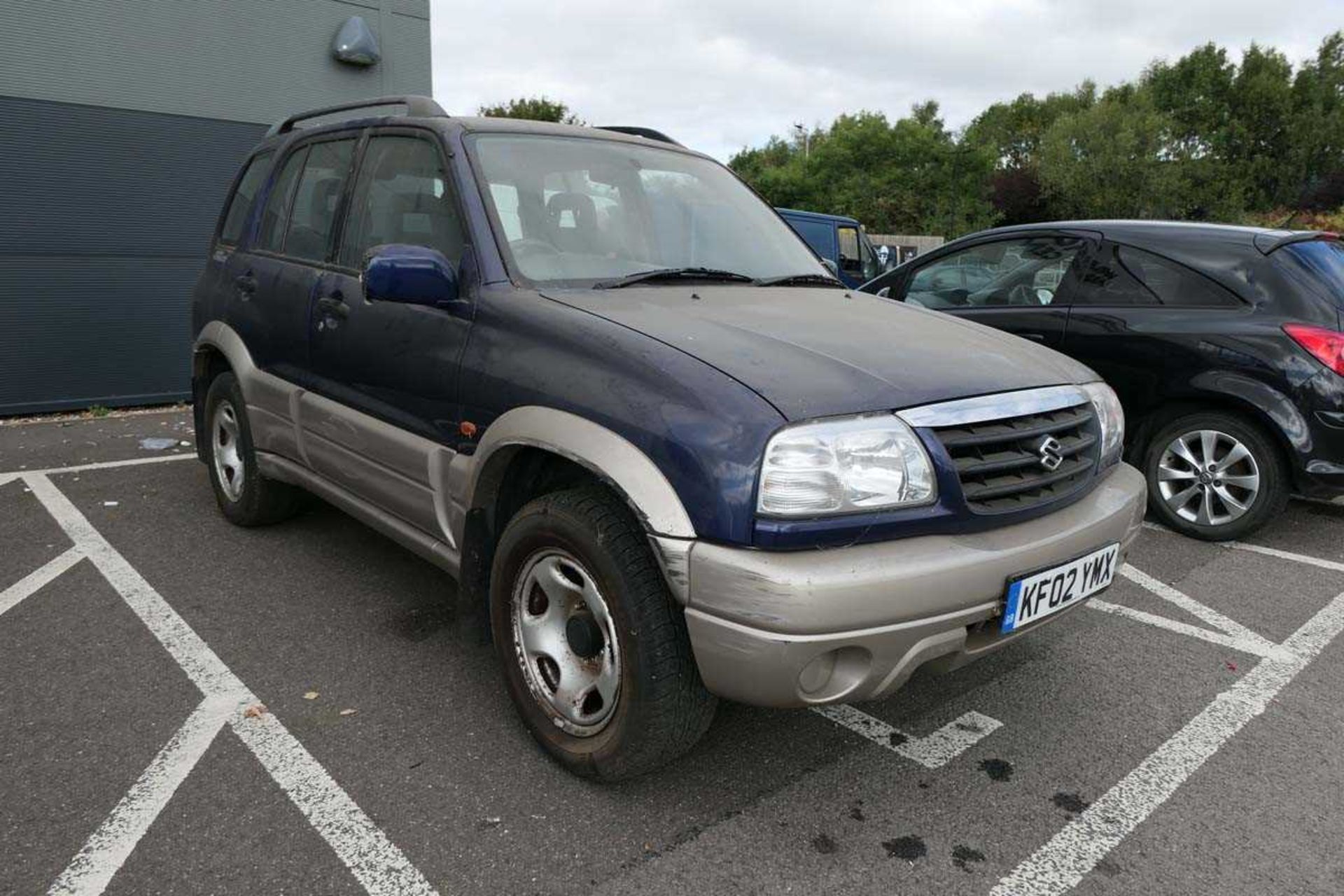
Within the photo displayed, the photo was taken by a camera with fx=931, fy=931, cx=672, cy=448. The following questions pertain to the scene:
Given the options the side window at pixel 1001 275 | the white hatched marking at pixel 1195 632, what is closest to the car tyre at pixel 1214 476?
the side window at pixel 1001 275

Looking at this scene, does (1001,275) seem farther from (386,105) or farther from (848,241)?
(848,241)

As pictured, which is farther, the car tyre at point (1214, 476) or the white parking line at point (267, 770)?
the car tyre at point (1214, 476)

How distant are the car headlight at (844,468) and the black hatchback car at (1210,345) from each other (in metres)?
3.20

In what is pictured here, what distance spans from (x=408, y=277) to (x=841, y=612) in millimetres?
1568

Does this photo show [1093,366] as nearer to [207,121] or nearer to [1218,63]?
[207,121]

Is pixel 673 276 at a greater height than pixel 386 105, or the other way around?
pixel 386 105

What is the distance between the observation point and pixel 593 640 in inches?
95.7

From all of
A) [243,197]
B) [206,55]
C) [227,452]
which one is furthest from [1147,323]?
[206,55]

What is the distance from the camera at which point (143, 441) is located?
22.0 feet

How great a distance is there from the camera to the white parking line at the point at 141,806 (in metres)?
2.10

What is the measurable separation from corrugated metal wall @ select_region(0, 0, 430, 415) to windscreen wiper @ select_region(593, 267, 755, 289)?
6619mm

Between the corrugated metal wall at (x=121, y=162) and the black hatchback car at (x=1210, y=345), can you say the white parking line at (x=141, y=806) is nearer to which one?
the black hatchback car at (x=1210, y=345)

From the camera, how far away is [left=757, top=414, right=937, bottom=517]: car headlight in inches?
81.4

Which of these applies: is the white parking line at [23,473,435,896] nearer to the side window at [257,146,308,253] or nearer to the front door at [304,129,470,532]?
the front door at [304,129,470,532]
